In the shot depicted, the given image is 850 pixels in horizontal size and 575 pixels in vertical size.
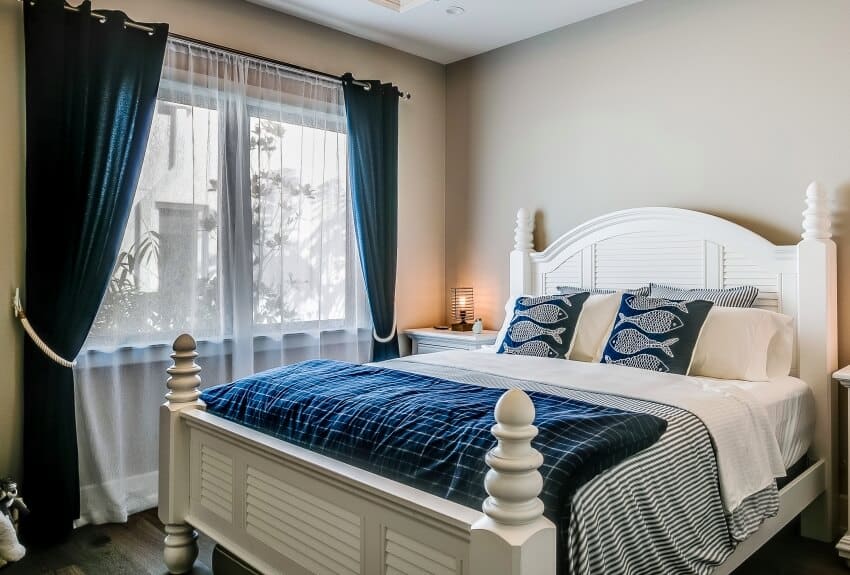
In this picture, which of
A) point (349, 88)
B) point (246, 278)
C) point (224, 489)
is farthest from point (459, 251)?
point (224, 489)

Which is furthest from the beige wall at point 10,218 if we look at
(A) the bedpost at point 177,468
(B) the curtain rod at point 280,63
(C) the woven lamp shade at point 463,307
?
(C) the woven lamp shade at point 463,307

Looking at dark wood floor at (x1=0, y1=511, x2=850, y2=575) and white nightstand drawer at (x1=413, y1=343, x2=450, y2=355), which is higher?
white nightstand drawer at (x1=413, y1=343, x2=450, y2=355)

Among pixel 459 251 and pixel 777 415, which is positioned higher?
pixel 459 251

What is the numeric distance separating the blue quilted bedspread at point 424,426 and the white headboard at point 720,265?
145cm

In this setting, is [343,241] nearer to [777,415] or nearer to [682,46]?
[682,46]

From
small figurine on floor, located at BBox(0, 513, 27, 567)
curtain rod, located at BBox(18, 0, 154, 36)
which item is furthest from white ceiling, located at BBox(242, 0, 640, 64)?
small figurine on floor, located at BBox(0, 513, 27, 567)

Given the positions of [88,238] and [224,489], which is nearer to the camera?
[224,489]

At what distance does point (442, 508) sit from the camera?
4.69ft

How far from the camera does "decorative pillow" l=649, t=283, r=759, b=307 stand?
9.47ft

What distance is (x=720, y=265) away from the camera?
307cm

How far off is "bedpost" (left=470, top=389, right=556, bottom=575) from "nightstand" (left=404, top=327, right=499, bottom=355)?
251 centimetres

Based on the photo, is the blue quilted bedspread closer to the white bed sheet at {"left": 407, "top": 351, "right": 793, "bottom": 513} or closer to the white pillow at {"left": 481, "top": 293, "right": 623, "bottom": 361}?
the white bed sheet at {"left": 407, "top": 351, "right": 793, "bottom": 513}

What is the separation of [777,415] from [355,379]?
5.29ft

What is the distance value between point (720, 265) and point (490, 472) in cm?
227
